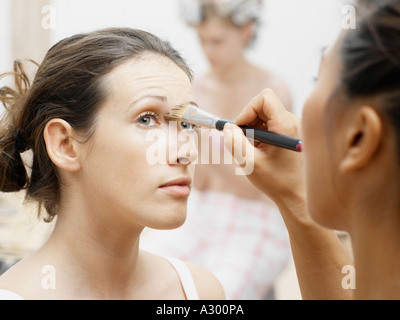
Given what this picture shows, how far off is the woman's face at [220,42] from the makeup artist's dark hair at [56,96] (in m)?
1.16

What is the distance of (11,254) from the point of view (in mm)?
1654

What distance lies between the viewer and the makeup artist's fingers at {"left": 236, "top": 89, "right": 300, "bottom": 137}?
85 centimetres

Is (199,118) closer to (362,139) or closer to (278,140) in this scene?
(278,140)

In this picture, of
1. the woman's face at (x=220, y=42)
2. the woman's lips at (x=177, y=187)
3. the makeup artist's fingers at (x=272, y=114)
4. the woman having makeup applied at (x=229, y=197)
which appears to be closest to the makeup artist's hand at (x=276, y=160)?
the makeup artist's fingers at (x=272, y=114)

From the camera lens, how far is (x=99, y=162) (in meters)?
0.91

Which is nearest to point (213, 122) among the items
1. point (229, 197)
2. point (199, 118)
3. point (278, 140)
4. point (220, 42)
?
point (199, 118)

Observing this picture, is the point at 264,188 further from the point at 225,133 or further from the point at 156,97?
the point at 156,97

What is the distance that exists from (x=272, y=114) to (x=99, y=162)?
295 millimetres

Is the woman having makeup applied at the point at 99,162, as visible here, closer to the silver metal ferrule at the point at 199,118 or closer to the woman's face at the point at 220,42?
the silver metal ferrule at the point at 199,118

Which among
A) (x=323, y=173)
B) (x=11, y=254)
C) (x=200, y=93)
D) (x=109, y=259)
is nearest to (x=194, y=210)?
(x=200, y=93)

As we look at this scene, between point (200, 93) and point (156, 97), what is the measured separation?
50.0 inches

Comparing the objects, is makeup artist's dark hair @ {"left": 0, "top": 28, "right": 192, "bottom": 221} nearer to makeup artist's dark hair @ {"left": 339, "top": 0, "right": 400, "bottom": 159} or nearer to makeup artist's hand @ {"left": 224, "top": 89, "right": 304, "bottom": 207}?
makeup artist's hand @ {"left": 224, "top": 89, "right": 304, "bottom": 207}

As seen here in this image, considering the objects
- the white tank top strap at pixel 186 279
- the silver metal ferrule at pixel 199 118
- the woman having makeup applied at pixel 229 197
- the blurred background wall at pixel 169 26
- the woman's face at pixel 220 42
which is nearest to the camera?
the silver metal ferrule at pixel 199 118

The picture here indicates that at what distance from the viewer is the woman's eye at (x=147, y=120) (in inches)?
35.7
